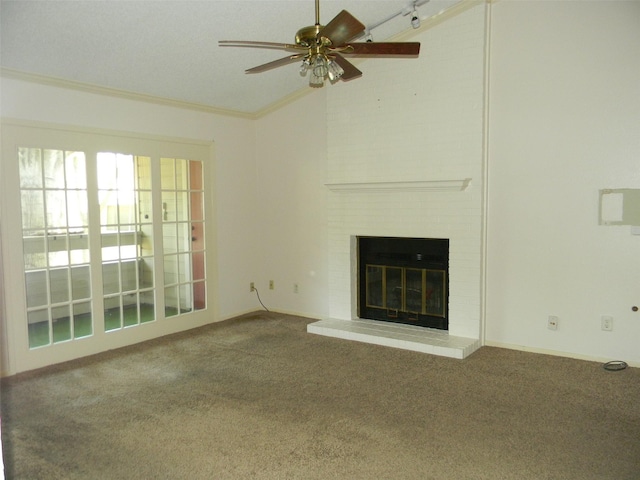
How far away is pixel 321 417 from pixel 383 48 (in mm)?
2255

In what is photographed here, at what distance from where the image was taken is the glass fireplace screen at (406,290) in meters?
4.88

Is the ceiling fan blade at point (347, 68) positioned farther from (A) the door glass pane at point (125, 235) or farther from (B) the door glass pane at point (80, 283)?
(B) the door glass pane at point (80, 283)

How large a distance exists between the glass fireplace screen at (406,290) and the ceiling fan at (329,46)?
2695 mm

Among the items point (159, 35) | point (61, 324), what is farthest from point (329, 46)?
point (61, 324)

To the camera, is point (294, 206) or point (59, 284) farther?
point (294, 206)

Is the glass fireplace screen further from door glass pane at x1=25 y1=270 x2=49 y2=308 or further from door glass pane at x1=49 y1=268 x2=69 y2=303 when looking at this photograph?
door glass pane at x1=25 y1=270 x2=49 y2=308

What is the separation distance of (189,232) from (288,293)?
1.41 metres

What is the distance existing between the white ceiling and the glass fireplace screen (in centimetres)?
233

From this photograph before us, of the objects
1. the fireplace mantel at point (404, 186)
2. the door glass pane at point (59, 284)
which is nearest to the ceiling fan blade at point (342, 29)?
the fireplace mantel at point (404, 186)

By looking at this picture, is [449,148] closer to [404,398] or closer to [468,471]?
[404,398]

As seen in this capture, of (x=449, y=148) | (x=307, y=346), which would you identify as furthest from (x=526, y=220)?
(x=307, y=346)

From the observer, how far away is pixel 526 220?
14.1 feet

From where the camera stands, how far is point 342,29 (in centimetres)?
232

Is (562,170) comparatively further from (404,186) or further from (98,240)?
(98,240)
